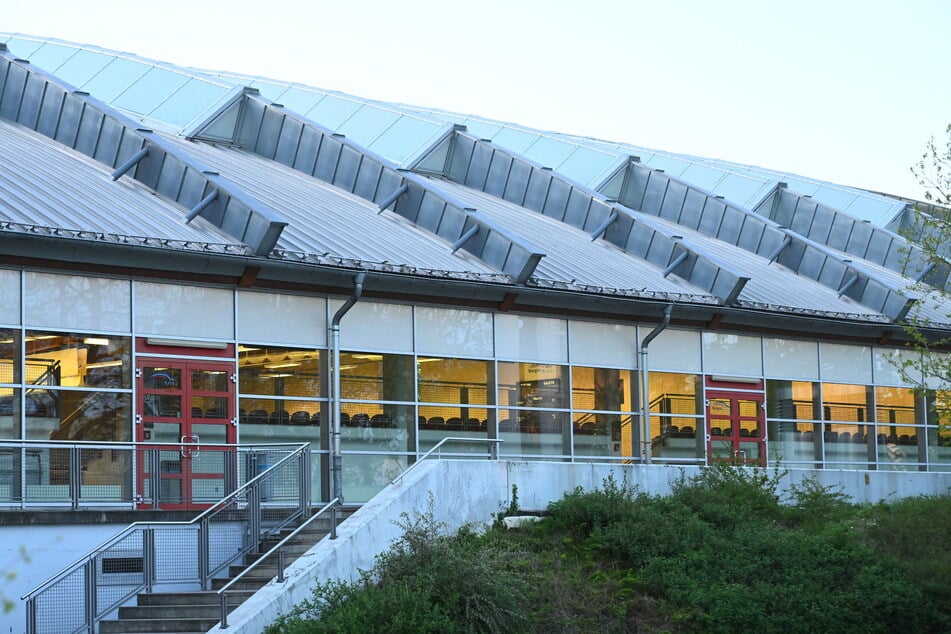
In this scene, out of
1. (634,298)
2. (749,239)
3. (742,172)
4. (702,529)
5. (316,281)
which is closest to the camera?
(702,529)

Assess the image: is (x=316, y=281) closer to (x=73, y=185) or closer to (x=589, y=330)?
(x=73, y=185)

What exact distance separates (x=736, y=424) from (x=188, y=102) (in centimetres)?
1718

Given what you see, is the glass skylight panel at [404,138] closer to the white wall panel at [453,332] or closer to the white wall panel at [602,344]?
the white wall panel at [602,344]

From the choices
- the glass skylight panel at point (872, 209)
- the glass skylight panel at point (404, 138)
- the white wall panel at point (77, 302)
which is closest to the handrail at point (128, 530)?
the white wall panel at point (77, 302)

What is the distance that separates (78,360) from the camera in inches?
859

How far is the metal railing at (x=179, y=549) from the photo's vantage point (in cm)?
1736

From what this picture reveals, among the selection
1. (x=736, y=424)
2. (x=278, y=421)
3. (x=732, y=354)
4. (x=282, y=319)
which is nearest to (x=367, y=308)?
(x=282, y=319)

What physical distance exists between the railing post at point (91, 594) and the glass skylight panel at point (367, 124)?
24.5 m

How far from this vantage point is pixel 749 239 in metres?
40.9

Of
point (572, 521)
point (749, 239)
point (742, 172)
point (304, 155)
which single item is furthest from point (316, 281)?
point (742, 172)

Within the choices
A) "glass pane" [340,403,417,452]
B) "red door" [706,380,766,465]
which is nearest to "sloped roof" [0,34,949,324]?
"red door" [706,380,766,465]

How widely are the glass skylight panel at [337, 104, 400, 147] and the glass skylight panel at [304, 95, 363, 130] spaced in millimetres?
322

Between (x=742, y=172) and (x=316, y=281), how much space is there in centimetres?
3013

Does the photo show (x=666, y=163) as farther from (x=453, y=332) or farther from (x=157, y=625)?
(x=157, y=625)
